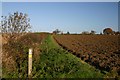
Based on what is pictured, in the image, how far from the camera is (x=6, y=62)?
34.5 feet

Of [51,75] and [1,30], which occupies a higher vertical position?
[1,30]

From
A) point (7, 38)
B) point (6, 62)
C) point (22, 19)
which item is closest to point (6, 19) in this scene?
point (22, 19)

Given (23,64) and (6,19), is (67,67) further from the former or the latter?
(6,19)

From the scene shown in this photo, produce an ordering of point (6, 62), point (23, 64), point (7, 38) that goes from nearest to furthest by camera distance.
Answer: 1. point (6, 62)
2. point (23, 64)
3. point (7, 38)

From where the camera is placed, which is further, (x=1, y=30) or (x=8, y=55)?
(x=1, y=30)

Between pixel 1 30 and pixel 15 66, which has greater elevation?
pixel 1 30

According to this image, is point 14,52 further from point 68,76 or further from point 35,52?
point 68,76

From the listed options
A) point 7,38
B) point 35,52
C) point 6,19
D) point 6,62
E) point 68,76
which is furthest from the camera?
point 6,19

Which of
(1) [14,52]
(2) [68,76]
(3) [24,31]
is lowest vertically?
(2) [68,76]

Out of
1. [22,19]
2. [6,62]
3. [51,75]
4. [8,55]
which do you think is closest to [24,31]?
[22,19]

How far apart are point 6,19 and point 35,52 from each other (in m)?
5.05

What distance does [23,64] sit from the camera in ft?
36.9

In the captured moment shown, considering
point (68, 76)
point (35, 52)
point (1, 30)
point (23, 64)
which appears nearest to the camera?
point (68, 76)

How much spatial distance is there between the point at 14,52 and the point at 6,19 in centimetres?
559
